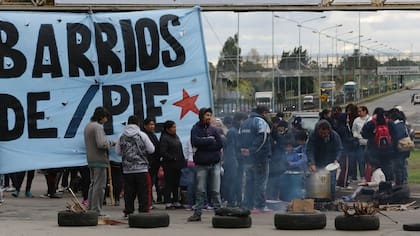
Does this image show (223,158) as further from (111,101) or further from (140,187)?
(140,187)

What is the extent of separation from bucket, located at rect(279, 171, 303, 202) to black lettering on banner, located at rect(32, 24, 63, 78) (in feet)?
13.6

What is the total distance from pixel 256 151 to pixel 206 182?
1186mm

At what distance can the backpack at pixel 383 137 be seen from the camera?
55.5ft

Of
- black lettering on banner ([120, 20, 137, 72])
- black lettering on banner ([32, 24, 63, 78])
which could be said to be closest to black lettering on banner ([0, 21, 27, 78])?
black lettering on banner ([32, 24, 63, 78])

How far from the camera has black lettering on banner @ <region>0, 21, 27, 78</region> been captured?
50.1 feet

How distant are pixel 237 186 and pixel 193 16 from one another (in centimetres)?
294

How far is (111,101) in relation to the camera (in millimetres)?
15453

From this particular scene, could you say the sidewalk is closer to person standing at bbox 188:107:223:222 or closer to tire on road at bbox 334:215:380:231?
tire on road at bbox 334:215:380:231

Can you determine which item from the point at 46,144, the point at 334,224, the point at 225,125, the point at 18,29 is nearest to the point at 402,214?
the point at 334,224

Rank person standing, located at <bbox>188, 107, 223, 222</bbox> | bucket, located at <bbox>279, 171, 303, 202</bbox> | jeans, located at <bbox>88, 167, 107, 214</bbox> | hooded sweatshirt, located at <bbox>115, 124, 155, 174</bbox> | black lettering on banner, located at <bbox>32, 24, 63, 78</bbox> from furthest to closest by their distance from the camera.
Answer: bucket, located at <bbox>279, 171, 303, 202</bbox> < black lettering on banner, located at <bbox>32, 24, 63, 78</bbox> < jeans, located at <bbox>88, 167, 107, 214</bbox> < person standing, located at <bbox>188, 107, 223, 222</bbox> < hooded sweatshirt, located at <bbox>115, 124, 155, 174</bbox>

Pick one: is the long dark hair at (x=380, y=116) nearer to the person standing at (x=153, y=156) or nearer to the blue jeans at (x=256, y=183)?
the blue jeans at (x=256, y=183)

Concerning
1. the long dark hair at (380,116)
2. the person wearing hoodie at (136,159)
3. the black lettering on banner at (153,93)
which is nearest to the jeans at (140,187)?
the person wearing hoodie at (136,159)

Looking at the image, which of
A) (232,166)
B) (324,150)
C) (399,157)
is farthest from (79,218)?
(399,157)

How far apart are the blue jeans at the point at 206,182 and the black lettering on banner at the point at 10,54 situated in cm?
357
